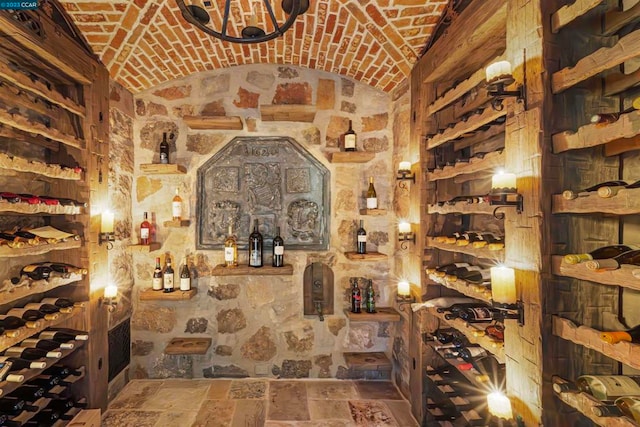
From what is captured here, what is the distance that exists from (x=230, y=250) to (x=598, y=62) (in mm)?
2547

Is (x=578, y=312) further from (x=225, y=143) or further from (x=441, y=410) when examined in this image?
(x=225, y=143)

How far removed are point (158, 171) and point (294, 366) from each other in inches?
79.9

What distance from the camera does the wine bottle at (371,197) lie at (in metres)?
2.92

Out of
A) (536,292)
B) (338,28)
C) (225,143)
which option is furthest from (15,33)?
(536,292)

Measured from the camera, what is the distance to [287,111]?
8.63 ft

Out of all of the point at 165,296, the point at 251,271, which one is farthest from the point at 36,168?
the point at 251,271

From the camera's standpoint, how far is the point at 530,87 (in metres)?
1.35

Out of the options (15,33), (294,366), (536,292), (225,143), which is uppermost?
(15,33)

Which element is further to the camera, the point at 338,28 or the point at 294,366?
the point at 294,366

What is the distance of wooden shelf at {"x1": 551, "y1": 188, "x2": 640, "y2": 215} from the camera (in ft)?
3.22

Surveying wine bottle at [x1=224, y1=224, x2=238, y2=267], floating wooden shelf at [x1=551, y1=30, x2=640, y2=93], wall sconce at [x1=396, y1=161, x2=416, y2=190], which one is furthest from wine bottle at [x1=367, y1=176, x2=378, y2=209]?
floating wooden shelf at [x1=551, y1=30, x2=640, y2=93]

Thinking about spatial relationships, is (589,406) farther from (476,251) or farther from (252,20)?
(252,20)

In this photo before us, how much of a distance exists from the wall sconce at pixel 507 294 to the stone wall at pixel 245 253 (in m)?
1.58

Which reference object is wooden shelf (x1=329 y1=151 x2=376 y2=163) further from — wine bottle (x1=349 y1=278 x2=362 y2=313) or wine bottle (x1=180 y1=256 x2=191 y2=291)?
wine bottle (x1=180 y1=256 x2=191 y2=291)
